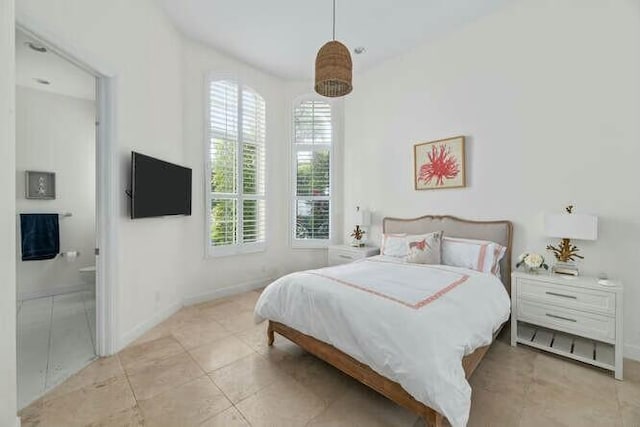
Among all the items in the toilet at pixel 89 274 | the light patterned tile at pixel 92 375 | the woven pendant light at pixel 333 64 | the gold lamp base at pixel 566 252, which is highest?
the woven pendant light at pixel 333 64

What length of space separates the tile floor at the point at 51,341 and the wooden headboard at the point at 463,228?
11.5ft

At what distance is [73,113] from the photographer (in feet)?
13.9

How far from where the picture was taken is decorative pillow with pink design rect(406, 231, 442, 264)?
2965 mm

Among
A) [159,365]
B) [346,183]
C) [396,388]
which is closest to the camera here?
[396,388]

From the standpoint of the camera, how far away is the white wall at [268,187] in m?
3.59

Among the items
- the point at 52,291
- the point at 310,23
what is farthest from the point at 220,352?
the point at 310,23

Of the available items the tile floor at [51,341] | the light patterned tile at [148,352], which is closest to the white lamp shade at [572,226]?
the light patterned tile at [148,352]

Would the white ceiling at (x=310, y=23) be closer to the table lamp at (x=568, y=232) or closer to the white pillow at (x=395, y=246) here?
the table lamp at (x=568, y=232)

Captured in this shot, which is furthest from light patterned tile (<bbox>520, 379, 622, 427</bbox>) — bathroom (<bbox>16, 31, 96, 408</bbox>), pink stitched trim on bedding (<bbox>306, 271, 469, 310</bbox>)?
bathroom (<bbox>16, 31, 96, 408</bbox>)

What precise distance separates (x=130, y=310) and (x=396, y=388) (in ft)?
8.10

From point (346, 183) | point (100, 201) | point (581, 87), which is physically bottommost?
point (100, 201)

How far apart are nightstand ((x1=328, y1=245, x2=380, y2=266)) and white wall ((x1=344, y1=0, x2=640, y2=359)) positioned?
2.18 ft

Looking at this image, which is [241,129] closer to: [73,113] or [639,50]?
[73,113]

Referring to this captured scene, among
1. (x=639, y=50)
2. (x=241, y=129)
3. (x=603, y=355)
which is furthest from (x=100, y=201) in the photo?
(x=639, y=50)
